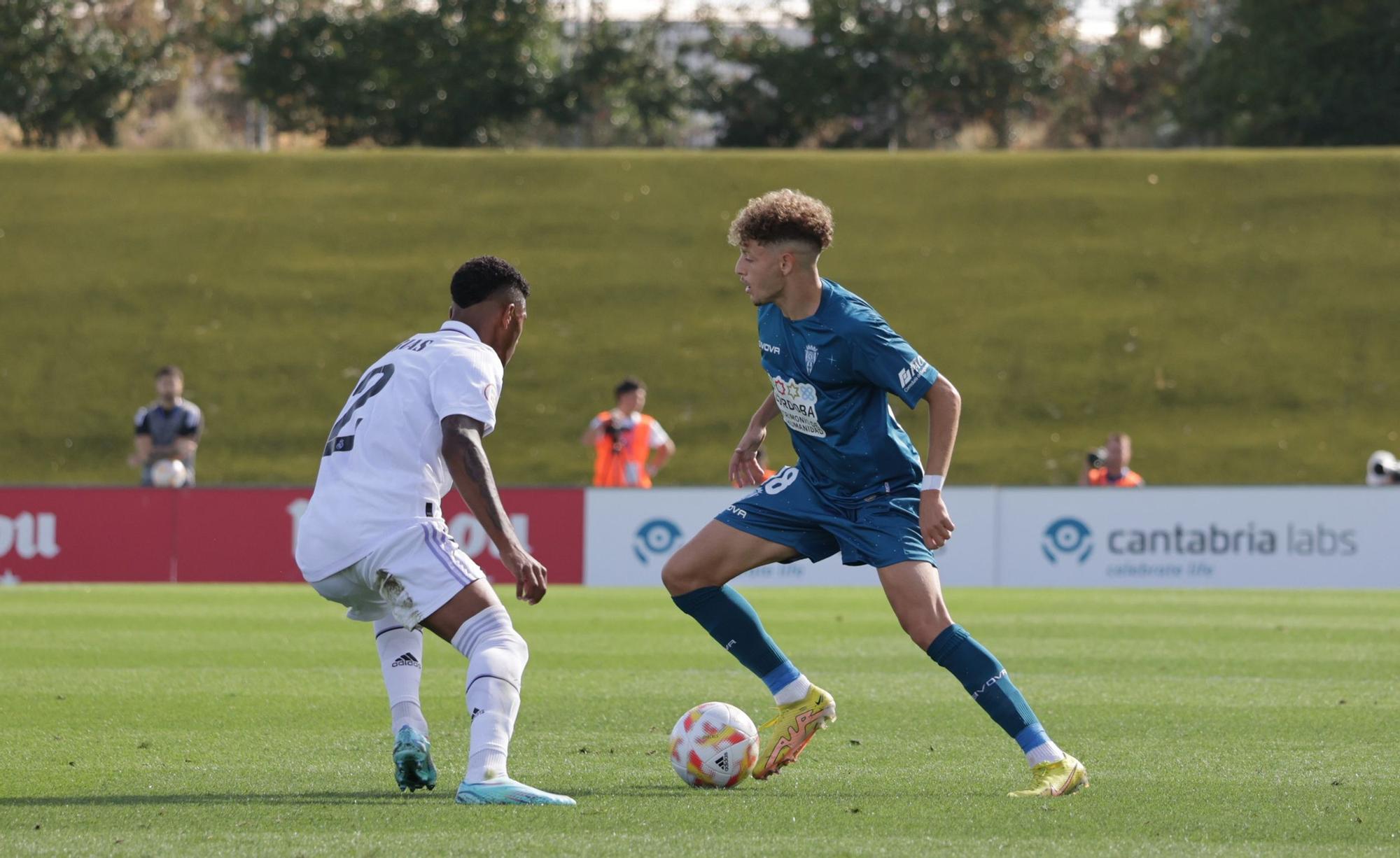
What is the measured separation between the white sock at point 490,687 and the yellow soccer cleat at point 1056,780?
164 cm

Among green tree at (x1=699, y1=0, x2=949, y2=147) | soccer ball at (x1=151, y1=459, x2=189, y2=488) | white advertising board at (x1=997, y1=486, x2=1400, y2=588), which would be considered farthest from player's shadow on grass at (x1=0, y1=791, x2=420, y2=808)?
green tree at (x1=699, y1=0, x2=949, y2=147)

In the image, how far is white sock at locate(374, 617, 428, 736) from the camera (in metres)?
5.82

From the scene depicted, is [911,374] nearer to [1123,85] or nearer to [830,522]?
[830,522]

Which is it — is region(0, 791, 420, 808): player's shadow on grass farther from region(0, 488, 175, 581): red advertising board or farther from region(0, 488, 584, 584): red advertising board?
region(0, 488, 175, 581): red advertising board

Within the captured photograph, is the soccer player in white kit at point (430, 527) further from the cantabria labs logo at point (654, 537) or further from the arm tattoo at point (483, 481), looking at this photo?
the cantabria labs logo at point (654, 537)

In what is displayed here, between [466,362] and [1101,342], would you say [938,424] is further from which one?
[1101,342]

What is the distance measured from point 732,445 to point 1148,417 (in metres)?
7.45

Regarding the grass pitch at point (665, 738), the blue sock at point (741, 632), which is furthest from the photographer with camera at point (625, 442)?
the blue sock at point (741, 632)

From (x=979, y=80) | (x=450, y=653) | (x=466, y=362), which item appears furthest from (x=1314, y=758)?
(x=979, y=80)

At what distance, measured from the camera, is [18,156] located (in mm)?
34188

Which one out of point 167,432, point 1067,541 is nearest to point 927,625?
point 1067,541

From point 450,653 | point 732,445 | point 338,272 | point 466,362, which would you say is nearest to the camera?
point 466,362

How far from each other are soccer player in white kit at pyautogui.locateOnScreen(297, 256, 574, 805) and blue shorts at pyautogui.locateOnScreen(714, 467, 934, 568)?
1156mm

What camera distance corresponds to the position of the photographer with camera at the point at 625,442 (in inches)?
807
